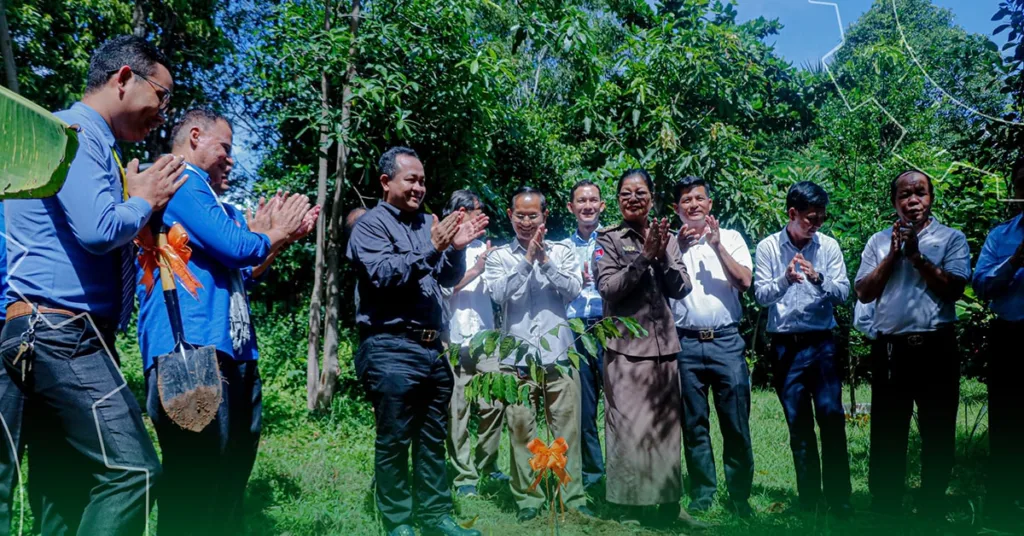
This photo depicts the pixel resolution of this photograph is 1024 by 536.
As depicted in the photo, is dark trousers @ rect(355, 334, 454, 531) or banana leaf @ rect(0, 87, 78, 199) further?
dark trousers @ rect(355, 334, 454, 531)

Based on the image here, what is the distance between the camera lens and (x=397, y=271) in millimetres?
3443

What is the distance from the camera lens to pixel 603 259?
411 cm

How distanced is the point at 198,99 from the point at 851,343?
8.27 meters

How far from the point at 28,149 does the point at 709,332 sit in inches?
149

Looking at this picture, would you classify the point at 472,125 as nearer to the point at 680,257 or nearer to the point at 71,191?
the point at 680,257

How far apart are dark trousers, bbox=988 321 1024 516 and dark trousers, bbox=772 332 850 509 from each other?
2.43 ft

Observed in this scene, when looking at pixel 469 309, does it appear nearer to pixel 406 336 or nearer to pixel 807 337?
pixel 406 336

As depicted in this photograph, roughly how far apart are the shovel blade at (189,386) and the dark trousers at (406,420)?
1143mm

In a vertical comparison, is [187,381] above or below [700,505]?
above

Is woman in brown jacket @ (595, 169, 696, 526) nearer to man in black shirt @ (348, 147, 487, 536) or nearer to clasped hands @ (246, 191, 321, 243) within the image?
man in black shirt @ (348, 147, 487, 536)

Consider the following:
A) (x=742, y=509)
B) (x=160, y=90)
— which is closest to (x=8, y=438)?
(x=160, y=90)

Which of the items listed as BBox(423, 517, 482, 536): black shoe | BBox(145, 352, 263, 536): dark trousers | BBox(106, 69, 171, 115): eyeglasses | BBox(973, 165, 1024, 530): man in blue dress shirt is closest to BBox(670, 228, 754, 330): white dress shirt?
BBox(973, 165, 1024, 530): man in blue dress shirt

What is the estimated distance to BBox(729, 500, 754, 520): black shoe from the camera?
13.7ft

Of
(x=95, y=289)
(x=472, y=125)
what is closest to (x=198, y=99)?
(x=472, y=125)
